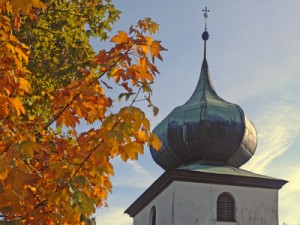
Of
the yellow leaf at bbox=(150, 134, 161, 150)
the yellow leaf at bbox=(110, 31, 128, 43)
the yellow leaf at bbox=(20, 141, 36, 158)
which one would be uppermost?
the yellow leaf at bbox=(110, 31, 128, 43)

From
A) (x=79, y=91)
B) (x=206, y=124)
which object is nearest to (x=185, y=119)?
(x=206, y=124)

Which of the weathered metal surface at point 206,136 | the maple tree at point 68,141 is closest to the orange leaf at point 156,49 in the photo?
the maple tree at point 68,141

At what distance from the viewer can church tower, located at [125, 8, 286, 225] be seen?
2000cm

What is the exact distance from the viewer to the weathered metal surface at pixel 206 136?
2158cm

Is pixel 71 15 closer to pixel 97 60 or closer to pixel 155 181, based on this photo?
pixel 97 60

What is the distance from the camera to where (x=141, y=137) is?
13.5 ft

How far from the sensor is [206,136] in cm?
2152

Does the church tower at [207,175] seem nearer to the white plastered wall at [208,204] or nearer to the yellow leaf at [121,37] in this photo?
the white plastered wall at [208,204]

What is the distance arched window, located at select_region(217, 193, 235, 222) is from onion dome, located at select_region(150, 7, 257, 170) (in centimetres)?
146

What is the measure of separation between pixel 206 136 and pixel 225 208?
2.58 m

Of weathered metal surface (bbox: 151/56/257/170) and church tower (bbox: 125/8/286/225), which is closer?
church tower (bbox: 125/8/286/225)

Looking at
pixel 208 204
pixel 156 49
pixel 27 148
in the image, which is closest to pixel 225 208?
pixel 208 204

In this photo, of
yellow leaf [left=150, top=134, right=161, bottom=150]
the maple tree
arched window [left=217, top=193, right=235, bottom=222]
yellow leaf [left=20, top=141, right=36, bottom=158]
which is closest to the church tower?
arched window [left=217, top=193, right=235, bottom=222]

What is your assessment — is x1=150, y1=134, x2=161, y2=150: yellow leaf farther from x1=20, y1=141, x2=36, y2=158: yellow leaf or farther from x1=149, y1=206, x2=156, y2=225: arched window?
x1=149, y1=206, x2=156, y2=225: arched window
